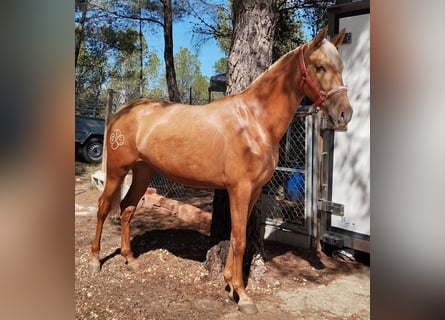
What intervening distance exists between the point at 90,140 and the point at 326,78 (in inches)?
172

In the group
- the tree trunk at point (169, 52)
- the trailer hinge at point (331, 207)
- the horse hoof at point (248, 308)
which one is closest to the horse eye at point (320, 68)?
the horse hoof at point (248, 308)

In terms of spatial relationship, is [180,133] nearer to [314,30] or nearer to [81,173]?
[81,173]

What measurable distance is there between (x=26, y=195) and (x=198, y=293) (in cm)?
205

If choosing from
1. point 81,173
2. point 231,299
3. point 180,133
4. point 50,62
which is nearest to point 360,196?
point 231,299

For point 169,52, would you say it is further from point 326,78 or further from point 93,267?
point 326,78

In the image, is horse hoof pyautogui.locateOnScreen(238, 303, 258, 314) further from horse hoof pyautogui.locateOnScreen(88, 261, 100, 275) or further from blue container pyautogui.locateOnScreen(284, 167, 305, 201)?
blue container pyautogui.locateOnScreen(284, 167, 305, 201)

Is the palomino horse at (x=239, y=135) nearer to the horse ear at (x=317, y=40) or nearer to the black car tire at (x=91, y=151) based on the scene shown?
the horse ear at (x=317, y=40)

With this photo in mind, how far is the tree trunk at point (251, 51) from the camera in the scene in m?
2.65

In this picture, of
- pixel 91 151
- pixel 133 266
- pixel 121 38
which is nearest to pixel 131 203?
pixel 133 266

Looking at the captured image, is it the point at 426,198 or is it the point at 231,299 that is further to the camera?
the point at 231,299

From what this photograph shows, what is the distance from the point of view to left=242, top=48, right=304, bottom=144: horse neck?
2.15 m

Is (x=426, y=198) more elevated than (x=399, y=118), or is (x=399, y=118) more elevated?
(x=399, y=118)

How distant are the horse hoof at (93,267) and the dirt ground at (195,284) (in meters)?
0.04

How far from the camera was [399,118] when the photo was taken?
73 cm
